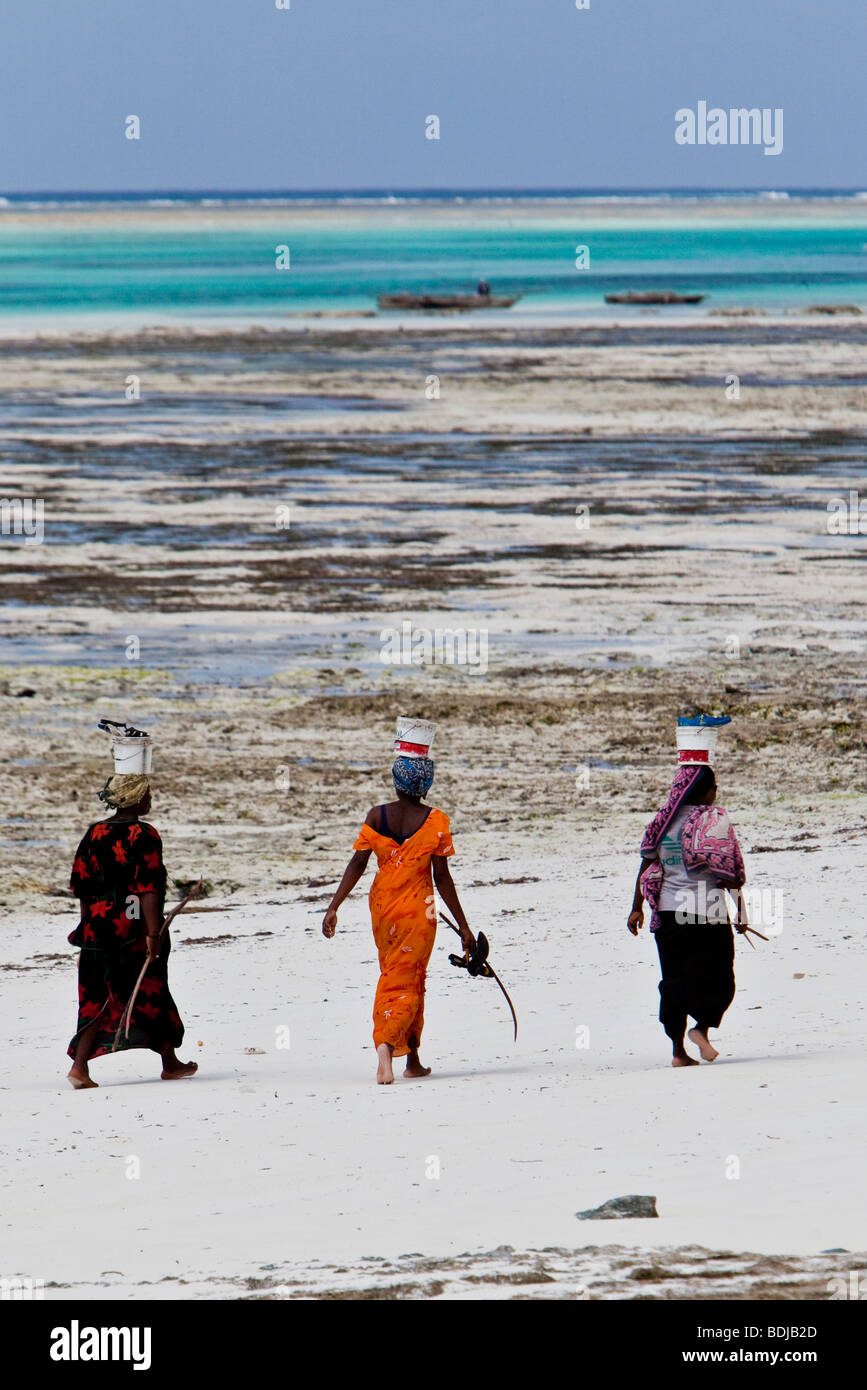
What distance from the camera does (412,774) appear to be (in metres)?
7.19

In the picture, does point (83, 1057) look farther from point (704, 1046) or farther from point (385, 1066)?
point (704, 1046)

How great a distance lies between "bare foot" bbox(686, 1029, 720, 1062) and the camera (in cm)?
724

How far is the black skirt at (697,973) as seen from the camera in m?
7.25

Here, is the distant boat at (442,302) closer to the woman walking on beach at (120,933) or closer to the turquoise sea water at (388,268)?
the turquoise sea water at (388,268)

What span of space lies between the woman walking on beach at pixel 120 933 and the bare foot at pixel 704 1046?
6.60 feet

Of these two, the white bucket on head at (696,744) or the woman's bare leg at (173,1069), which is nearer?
the white bucket on head at (696,744)

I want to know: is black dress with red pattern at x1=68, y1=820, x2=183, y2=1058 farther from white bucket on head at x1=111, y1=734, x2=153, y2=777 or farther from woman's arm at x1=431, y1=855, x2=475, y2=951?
woman's arm at x1=431, y1=855, x2=475, y2=951

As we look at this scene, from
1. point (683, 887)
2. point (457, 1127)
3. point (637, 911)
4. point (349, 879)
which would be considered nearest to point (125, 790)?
point (349, 879)

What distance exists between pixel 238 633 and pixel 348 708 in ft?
9.35

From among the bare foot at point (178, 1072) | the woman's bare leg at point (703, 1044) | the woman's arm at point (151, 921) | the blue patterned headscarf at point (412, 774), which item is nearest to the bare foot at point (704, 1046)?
the woman's bare leg at point (703, 1044)

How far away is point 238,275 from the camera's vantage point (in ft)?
294

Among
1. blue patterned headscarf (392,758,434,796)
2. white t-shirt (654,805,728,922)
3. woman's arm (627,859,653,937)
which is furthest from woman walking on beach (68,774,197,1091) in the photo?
white t-shirt (654,805,728,922)

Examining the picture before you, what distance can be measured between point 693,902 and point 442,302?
189ft

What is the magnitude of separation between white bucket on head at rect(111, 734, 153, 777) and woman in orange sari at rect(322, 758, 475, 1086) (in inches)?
34.6
